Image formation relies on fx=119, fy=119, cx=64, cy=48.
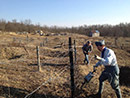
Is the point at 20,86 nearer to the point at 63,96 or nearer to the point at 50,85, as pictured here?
the point at 50,85

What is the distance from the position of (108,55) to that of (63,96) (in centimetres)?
181

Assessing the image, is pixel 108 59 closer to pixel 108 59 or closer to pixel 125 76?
pixel 108 59

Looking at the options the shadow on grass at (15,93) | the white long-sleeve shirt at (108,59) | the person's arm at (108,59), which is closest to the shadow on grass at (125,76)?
the white long-sleeve shirt at (108,59)

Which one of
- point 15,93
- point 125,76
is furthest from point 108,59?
point 125,76

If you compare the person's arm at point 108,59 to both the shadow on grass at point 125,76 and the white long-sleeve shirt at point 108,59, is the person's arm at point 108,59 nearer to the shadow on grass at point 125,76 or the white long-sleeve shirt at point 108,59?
the white long-sleeve shirt at point 108,59

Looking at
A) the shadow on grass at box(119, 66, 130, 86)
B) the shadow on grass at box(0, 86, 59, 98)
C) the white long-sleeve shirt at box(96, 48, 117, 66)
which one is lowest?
the shadow on grass at box(119, 66, 130, 86)

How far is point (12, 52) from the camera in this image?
9.66 metres

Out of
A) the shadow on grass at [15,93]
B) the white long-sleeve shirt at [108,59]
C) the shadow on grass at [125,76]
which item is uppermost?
the white long-sleeve shirt at [108,59]

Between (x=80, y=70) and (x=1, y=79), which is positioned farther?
(x=80, y=70)

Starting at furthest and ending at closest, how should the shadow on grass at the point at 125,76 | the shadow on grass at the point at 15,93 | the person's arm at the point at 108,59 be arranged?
the shadow on grass at the point at 125,76
the shadow on grass at the point at 15,93
the person's arm at the point at 108,59

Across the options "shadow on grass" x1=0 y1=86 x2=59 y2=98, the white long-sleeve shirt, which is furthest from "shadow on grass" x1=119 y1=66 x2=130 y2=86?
"shadow on grass" x1=0 y1=86 x2=59 y2=98

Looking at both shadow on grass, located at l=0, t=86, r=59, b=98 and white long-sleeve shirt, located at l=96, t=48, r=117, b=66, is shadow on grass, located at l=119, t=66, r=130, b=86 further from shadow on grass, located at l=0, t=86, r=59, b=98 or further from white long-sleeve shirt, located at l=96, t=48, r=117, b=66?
shadow on grass, located at l=0, t=86, r=59, b=98

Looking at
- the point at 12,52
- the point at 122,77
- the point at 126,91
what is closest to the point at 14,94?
the point at 126,91

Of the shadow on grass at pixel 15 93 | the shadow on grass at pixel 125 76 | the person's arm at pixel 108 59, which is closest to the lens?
the person's arm at pixel 108 59
